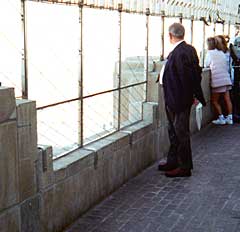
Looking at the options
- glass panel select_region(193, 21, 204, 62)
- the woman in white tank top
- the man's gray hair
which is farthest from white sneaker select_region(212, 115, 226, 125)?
the man's gray hair

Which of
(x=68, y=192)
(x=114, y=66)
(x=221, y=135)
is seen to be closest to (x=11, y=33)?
(x=68, y=192)

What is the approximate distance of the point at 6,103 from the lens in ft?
12.8

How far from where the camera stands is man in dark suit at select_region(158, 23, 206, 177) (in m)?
6.47

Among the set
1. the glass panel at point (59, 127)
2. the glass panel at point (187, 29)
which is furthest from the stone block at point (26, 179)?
the glass panel at point (187, 29)

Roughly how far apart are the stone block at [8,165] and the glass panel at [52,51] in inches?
28.6

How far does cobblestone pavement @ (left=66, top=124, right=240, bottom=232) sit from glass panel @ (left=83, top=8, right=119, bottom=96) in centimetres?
129

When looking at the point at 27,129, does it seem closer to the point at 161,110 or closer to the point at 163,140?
the point at 161,110

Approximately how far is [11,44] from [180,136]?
2.98 m

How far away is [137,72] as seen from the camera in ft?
23.7

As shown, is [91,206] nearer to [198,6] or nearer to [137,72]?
[137,72]

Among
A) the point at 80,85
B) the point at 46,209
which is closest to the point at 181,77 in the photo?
the point at 80,85

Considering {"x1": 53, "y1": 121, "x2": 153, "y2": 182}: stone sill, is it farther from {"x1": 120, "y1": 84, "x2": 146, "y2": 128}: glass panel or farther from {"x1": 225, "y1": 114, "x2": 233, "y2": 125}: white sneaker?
{"x1": 225, "y1": 114, "x2": 233, "y2": 125}: white sneaker

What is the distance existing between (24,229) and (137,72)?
348 cm

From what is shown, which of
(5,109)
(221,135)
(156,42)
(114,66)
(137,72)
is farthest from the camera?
(221,135)
